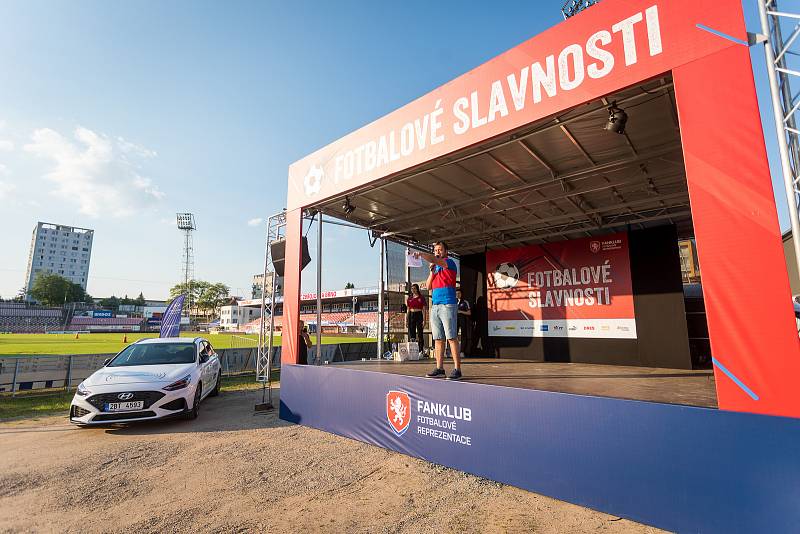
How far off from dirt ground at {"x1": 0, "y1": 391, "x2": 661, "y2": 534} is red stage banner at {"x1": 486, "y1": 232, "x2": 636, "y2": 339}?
5.45 metres

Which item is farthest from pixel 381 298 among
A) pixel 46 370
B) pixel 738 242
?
pixel 46 370

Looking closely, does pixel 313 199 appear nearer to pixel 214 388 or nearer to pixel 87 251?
pixel 214 388

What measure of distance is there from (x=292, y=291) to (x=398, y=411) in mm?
3057

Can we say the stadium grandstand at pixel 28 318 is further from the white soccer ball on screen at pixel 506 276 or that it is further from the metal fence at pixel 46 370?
the white soccer ball on screen at pixel 506 276

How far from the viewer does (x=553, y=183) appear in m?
6.46

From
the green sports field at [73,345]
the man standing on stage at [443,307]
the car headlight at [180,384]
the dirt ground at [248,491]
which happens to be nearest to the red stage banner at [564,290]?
the man standing on stage at [443,307]

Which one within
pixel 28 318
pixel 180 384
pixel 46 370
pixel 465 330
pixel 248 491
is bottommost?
pixel 248 491

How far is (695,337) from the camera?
770 cm

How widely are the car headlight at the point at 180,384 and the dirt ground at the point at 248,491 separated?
2.14 ft

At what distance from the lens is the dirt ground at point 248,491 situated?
2783 mm

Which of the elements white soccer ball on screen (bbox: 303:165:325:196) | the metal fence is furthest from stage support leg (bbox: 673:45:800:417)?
the metal fence

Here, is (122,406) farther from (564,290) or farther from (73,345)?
(73,345)

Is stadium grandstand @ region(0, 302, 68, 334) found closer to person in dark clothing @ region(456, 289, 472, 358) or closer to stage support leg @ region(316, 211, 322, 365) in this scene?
stage support leg @ region(316, 211, 322, 365)

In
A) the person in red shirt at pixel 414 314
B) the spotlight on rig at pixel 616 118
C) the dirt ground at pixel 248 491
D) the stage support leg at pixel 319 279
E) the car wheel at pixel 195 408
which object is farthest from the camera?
the person in red shirt at pixel 414 314
